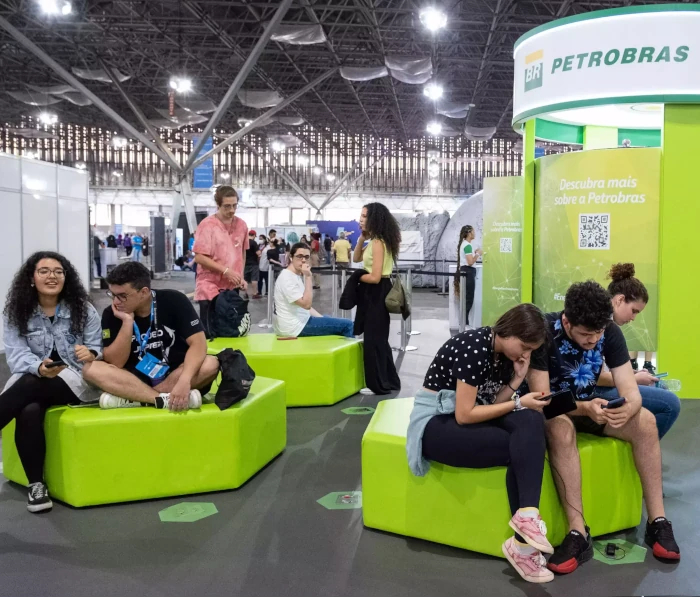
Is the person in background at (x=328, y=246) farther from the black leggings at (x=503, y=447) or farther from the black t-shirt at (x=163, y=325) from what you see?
the black leggings at (x=503, y=447)

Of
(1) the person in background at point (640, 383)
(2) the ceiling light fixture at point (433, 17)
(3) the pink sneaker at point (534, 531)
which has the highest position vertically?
(2) the ceiling light fixture at point (433, 17)

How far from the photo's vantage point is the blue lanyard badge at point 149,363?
3.46 m

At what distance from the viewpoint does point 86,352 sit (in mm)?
3328

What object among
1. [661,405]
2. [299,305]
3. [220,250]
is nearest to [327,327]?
[299,305]

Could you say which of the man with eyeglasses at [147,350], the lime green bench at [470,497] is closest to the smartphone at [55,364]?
the man with eyeglasses at [147,350]

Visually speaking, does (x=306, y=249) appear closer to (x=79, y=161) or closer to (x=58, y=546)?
(x=58, y=546)

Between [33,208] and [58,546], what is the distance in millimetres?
6536

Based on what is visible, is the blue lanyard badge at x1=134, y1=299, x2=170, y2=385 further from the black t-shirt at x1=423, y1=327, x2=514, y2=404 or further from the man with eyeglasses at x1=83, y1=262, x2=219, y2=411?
the black t-shirt at x1=423, y1=327, x2=514, y2=404

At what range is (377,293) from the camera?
5.38 meters

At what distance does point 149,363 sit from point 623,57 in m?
4.27

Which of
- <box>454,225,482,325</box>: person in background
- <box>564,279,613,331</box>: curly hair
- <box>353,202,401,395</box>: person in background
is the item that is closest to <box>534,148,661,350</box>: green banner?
<box>353,202,401,395</box>: person in background

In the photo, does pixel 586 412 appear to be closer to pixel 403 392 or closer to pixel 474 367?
pixel 474 367

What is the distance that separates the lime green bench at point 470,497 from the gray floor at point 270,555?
0.18ft

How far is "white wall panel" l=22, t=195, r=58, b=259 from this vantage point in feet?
27.2
